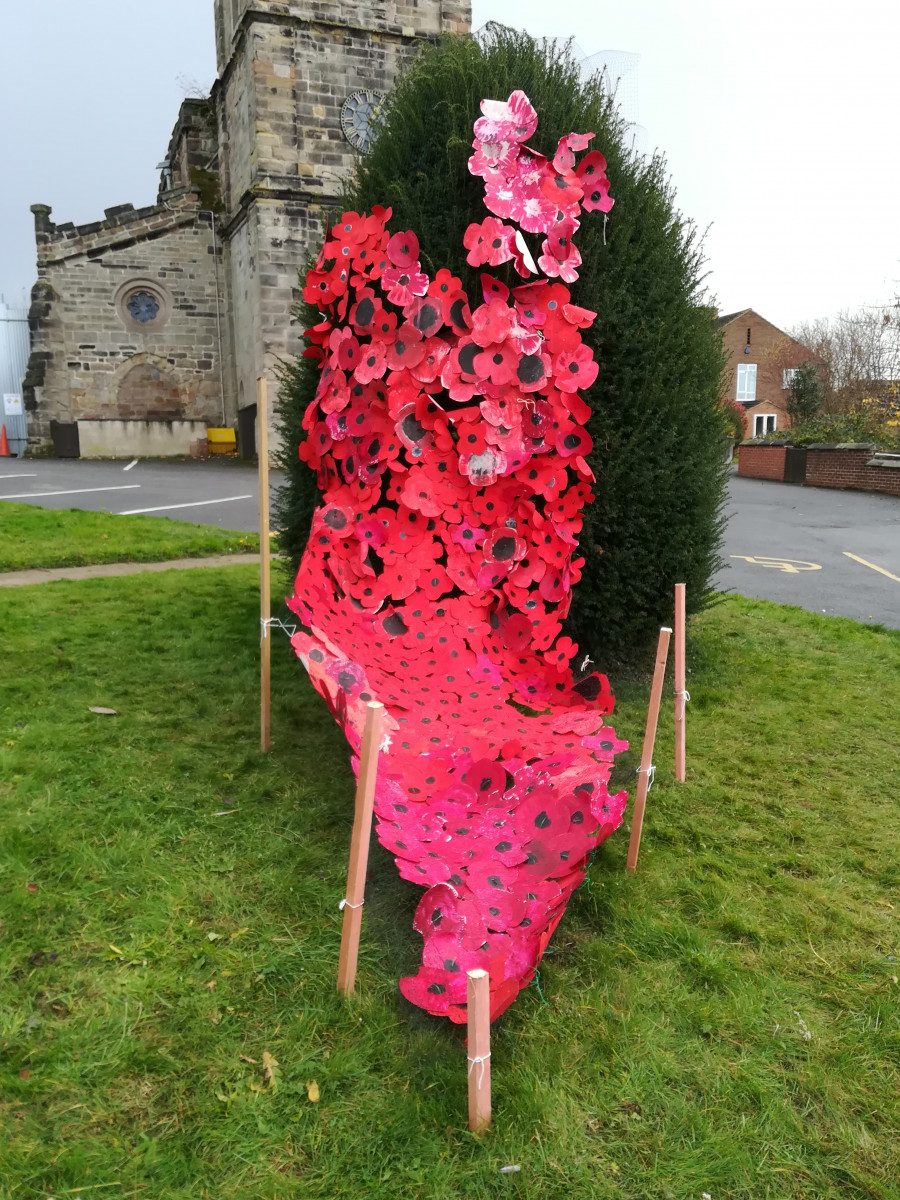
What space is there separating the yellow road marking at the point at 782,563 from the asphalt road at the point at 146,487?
5413 mm

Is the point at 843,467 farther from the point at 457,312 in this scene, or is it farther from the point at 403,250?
the point at 403,250

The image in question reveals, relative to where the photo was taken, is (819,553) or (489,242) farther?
(819,553)

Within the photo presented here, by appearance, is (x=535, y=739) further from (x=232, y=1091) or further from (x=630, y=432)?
(x=630, y=432)

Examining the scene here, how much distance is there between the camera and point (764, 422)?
38125 millimetres

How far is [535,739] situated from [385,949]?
0.92 m

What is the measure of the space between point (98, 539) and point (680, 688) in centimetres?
667

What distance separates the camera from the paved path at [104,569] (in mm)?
6703

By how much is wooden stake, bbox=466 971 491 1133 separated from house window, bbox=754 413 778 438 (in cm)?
3990

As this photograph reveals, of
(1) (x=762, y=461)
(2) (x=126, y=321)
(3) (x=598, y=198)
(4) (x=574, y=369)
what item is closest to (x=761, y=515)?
(1) (x=762, y=461)

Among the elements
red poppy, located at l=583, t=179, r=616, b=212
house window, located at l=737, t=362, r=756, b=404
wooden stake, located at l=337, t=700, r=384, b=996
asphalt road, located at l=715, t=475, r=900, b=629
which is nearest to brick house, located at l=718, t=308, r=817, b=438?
house window, located at l=737, t=362, r=756, b=404

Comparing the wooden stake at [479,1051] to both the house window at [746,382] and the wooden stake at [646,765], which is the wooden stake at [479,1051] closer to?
the wooden stake at [646,765]

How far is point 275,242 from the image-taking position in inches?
650

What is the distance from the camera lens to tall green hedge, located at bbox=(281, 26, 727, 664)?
3.85 m

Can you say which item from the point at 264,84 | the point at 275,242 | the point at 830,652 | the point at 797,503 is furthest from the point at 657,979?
the point at 264,84
